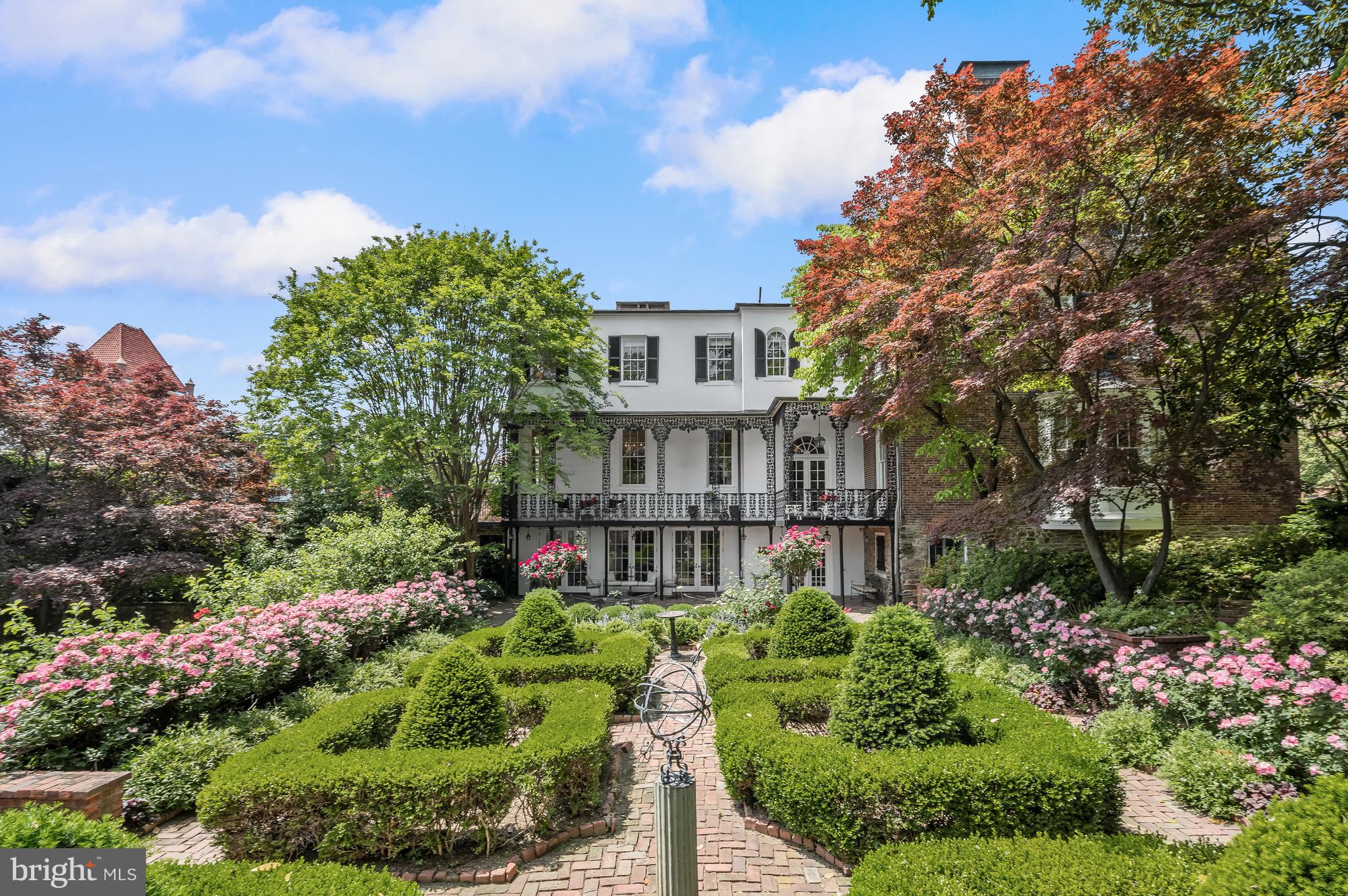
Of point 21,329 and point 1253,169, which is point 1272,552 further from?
point 21,329

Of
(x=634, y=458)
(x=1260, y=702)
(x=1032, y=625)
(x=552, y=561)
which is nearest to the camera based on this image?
(x=1260, y=702)

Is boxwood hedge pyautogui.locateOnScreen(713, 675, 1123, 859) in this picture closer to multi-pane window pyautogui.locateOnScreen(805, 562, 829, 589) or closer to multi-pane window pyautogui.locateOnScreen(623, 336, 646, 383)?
multi-pane window pyautogui.locateOnScreen(805, 562, 829, 589)

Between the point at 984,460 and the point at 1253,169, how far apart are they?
6.39 metres

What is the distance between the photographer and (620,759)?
6.70m

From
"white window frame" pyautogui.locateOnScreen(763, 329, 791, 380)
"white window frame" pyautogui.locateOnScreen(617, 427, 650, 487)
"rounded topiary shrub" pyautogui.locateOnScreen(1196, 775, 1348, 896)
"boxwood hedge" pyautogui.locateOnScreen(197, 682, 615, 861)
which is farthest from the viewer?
"white window frame" pyautogui.locateOnScreen(617, 427, 650, 487)

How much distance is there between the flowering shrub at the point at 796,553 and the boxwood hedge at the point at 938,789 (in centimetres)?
882

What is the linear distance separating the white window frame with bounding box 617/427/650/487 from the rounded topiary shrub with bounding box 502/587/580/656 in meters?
10.7

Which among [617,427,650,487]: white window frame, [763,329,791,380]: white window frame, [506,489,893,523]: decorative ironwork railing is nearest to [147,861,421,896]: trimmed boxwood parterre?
[506,489,893,523]: decorative ironwork railing

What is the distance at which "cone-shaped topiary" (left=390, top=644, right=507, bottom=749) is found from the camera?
5141mm

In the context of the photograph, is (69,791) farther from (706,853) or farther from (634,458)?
(634,458)

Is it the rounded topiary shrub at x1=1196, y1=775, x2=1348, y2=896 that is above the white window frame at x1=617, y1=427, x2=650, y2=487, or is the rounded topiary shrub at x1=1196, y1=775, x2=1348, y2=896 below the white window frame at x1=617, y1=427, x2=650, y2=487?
below

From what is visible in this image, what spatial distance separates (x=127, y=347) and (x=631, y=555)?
23627 mm

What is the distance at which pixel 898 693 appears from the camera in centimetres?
496

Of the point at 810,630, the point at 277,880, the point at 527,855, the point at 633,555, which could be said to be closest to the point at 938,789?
the point at 527,855
